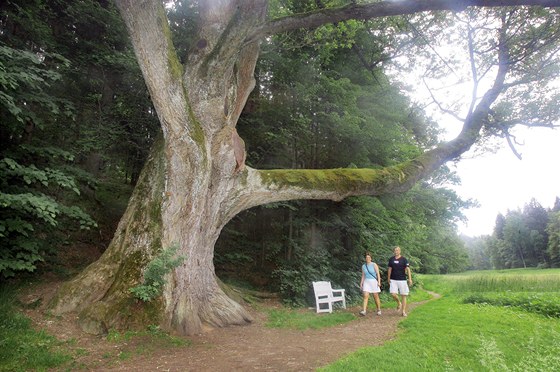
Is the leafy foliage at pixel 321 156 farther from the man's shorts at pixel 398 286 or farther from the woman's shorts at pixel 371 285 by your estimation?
the man's shorts at pixel 398 286

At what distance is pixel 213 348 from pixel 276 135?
616cm

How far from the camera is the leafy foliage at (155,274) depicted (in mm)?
4922

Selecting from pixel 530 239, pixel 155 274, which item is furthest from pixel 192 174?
pixel 530 239

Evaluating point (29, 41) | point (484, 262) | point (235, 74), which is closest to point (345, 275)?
point (235, 74)

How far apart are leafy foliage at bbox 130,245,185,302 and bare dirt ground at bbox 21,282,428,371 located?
0.66 m

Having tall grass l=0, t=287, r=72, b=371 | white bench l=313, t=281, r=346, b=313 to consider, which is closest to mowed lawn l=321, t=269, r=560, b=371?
white bench l=313, t=281, r=346, b=313

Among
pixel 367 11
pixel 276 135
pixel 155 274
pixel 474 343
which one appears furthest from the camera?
pixel 276 135

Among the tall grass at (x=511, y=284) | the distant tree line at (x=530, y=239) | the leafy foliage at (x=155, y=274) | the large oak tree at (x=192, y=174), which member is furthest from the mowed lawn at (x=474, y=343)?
the distant tree line at (x=530, y=239)

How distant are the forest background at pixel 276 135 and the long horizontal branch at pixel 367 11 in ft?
6.30

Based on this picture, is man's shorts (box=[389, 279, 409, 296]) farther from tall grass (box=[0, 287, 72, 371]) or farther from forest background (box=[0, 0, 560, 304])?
tall grass (box=[0, 287, 72, 371])

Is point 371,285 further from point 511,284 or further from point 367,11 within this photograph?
point 511,284

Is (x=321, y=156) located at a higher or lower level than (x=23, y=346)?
higher

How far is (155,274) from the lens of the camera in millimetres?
5027

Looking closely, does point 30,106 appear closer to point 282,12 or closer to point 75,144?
point 75,144
